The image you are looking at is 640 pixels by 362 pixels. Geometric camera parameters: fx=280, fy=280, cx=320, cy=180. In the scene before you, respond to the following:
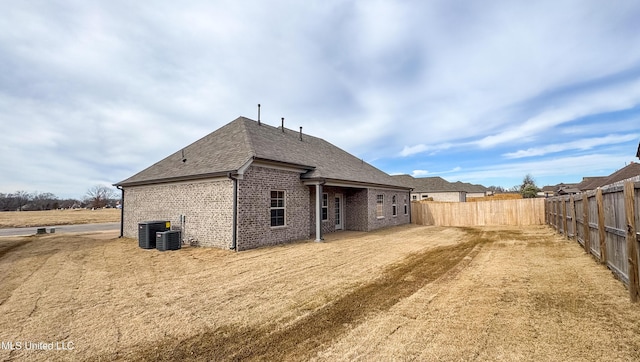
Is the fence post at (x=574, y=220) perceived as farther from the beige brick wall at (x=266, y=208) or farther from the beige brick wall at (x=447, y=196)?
the beige brick wall at (x=447, y=196)

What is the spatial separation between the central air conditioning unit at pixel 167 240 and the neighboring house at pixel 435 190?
3595cm

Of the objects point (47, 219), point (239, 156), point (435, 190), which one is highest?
point (239, 156)

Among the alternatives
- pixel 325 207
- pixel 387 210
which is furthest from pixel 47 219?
pixel 387 210

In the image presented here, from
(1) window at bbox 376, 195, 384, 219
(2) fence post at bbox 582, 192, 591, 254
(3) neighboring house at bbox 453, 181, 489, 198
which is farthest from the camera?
(3) neighboring house at bbox 453, 181, 489, 198

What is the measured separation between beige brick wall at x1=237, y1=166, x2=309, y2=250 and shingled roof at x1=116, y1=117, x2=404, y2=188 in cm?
60

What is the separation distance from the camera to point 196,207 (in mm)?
10984

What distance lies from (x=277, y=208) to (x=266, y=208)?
2.22ft

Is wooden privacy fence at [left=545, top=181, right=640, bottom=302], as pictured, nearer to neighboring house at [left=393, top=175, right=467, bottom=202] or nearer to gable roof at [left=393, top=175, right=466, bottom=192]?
neighboring house at [left=393, top=175, right=467, bottom=202]

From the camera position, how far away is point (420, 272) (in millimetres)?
6574

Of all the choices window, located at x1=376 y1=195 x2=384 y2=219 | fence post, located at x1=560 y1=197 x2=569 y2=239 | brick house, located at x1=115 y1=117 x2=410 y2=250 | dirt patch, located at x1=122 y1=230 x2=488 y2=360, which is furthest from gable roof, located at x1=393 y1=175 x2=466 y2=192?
dirt patch, located at x1=122 y1=230 x2=488 y2=360

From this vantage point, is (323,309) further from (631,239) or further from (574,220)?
(574,220)

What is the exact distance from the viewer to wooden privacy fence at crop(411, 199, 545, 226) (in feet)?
63.4

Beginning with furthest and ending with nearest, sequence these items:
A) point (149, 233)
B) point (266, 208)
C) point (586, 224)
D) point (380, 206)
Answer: point (380, 206) → point (266, 208) → point (149, 233) → point (586, 224)

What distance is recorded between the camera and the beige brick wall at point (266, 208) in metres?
9.92
